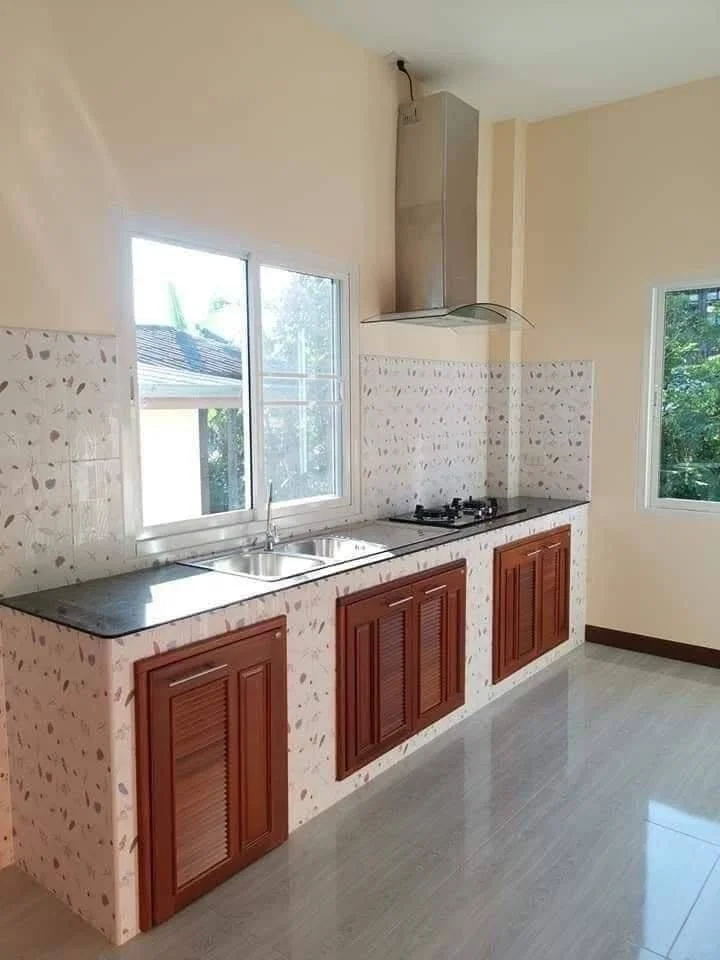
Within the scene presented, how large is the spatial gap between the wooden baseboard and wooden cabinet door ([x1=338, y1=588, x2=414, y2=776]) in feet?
6.14

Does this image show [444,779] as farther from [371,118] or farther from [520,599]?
[371,118]

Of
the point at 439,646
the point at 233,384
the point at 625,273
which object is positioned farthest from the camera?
the point at 625,273

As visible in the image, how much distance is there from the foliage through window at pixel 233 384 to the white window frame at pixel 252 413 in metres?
0.01

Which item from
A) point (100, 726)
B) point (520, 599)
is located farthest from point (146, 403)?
point (520, 599)

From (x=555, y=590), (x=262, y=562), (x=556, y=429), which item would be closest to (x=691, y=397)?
(x=556, y=429)

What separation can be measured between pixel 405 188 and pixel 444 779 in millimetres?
2743

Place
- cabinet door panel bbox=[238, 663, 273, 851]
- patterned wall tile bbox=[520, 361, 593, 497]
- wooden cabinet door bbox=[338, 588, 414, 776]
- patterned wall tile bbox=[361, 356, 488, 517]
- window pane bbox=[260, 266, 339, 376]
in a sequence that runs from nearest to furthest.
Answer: cabinet door panel bbox=[238, 663, 273, 851] → wooden cabinet door bbox=[338, 588, 414, 776] → window pane bbox=[260, 266, 339, 376] → patterned wall tile bbox=[361, 356, 488, 517] → patterned wall tile bbox=[520, 361, 593, 497]

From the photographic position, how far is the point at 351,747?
108 inches

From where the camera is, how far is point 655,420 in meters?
4.18

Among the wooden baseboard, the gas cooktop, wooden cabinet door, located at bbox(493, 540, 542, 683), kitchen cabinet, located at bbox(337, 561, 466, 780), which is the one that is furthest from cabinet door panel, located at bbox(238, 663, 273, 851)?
the wooden baseboard

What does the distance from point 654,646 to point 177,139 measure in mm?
3542

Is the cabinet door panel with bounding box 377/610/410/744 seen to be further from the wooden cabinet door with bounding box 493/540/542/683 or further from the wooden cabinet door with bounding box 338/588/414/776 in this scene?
the wooden cabinet door with bounding box 493/540/542/683

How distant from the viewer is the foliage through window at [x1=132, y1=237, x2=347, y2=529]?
277 cm

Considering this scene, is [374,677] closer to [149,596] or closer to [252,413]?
[149,596]
